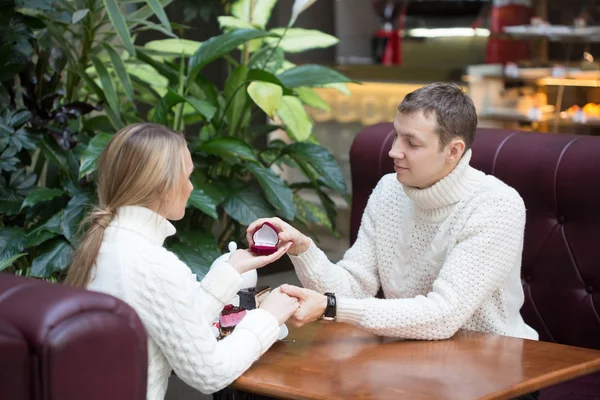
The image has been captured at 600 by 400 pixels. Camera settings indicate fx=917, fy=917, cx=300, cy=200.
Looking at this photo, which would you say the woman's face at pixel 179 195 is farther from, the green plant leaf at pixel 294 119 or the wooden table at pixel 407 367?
the green plant leaf at pixel 294 119

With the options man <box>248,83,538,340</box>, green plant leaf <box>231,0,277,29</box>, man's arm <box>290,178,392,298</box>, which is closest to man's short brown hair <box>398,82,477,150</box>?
man <box>248,83,538,340</box>

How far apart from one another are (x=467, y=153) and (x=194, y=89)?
156 centimetres

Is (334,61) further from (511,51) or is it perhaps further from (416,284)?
(416,284)

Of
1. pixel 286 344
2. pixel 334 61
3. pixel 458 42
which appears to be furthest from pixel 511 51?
pixel 286 344

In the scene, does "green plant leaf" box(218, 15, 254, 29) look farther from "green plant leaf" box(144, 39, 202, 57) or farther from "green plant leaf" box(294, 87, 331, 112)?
"green plant leaf" box(294, 87, 331, 112)

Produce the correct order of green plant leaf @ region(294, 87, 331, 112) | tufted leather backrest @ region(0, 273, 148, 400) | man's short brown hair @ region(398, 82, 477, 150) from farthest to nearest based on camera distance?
green plant leaf @ region(294, 87, 331, 112)
man's short brown hair @ region(398, 82, 477, 150)
tufted leather backrest @ region(0, 273, 148, 400)

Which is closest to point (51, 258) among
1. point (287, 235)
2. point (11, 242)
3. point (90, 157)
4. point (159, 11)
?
point (11, 242)

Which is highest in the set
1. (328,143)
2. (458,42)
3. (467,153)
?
(467,153)

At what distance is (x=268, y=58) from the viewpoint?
3.65m

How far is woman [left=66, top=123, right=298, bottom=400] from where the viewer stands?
177 cm

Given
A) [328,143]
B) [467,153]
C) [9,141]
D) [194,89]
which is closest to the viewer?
[467,153]

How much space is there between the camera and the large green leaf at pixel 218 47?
3326mm

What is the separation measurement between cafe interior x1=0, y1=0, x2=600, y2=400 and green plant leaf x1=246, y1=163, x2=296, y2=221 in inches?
8.2

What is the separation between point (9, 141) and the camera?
315 cm
